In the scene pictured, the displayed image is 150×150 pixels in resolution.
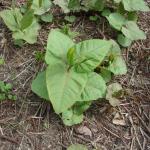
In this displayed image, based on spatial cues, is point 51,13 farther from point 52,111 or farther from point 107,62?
point 52,111

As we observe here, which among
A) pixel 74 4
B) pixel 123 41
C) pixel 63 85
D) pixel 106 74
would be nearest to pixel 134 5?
pixel 123 41

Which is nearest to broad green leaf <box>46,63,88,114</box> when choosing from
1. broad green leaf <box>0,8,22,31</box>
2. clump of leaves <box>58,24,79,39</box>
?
clump of leaves <box>58,24,79,39</box>

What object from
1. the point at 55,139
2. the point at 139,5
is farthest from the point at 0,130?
the point at 139,5

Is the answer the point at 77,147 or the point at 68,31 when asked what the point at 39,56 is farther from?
the point at 77,147

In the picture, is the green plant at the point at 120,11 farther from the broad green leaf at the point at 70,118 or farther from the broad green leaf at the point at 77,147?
the broad green leaf at the point at 77,147

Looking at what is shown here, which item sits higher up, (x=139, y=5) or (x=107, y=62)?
(x=139, y=5)

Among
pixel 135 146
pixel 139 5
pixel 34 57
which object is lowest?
pixel 135 146

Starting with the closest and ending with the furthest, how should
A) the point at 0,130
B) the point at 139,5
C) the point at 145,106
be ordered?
the point at 0,130, the point at 145,106, the point at 139,5
